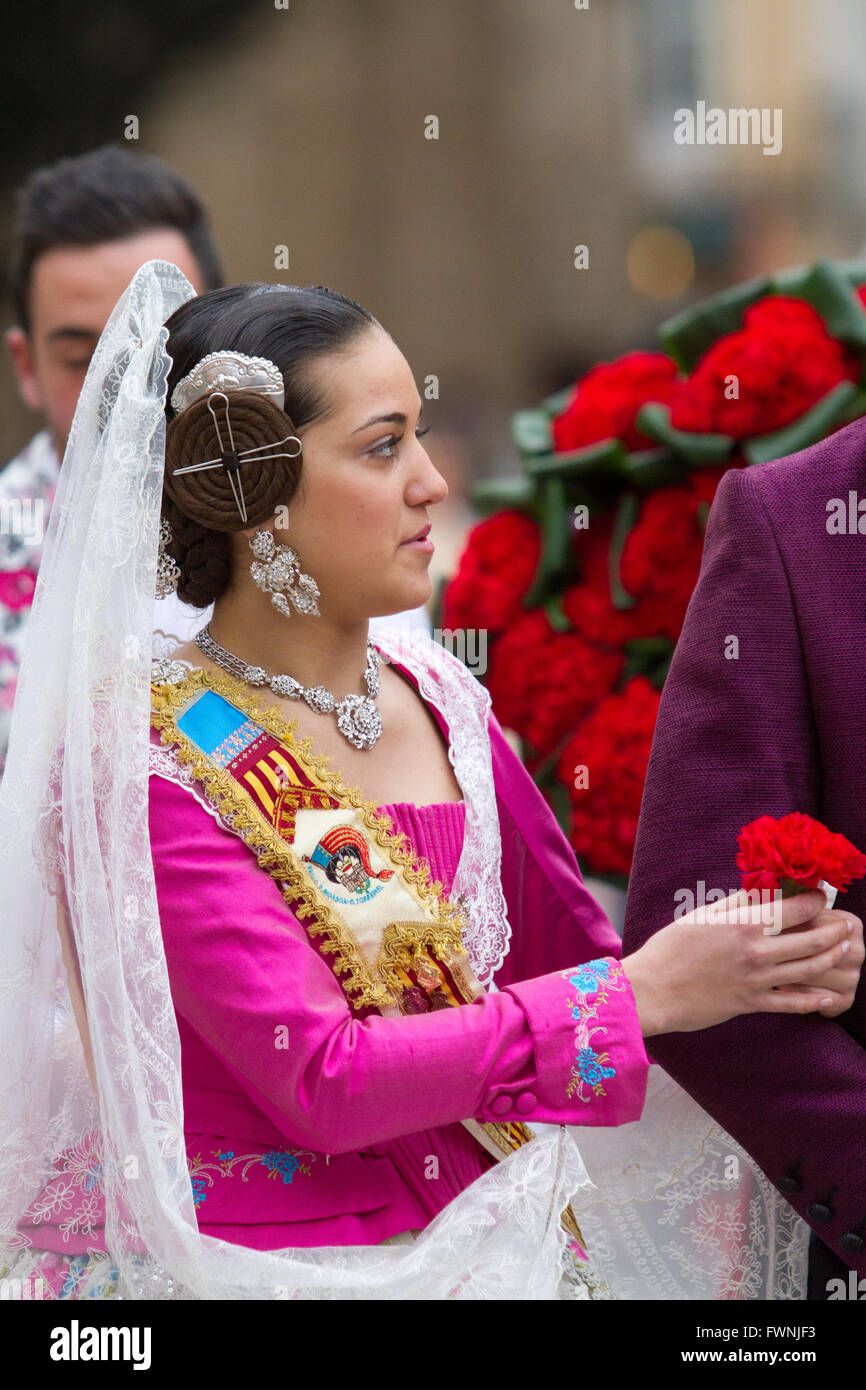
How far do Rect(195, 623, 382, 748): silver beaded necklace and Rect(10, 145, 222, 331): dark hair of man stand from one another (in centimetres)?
159

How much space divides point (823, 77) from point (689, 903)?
27.1 feet

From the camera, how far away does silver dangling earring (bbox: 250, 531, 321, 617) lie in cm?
165

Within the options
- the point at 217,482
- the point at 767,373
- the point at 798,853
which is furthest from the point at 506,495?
the point at 798,853

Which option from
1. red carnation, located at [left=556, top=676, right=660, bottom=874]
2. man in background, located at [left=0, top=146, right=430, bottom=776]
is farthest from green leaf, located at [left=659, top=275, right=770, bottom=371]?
man in background, located at [left=0, top=146, right=430, bottom=776]

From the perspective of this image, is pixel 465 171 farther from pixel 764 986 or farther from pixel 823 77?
pixel 764 986

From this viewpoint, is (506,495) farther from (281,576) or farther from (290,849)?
(290,849)

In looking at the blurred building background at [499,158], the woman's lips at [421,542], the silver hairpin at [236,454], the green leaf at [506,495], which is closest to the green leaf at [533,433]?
the green leaf at [506,495]

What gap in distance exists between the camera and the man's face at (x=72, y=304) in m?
3.01

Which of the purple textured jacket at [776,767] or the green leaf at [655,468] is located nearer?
the purple textured jacket at [776,767]

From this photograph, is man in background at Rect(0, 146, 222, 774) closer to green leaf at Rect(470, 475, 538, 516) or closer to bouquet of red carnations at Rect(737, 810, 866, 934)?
green leaf at Rect(470, 475, 538, 516)

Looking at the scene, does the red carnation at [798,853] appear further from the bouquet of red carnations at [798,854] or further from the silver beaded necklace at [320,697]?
the silver beaded necklace at [320,697]

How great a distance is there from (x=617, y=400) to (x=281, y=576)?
0.92 meters

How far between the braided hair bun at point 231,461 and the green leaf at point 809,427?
90 centimetres
